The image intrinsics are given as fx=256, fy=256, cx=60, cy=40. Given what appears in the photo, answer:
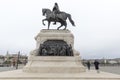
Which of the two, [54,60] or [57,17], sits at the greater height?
[57,17]

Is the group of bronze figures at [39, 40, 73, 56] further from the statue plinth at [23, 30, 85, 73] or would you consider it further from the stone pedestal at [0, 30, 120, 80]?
the stone pedestal at [0, 30, 120, 80]

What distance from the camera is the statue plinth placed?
18.2 meters

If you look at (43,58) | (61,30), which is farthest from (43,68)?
(61,30)

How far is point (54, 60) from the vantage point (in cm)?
1930

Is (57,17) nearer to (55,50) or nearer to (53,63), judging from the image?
(55,50)

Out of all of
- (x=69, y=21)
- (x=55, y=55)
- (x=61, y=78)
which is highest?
(x=69, y=21)

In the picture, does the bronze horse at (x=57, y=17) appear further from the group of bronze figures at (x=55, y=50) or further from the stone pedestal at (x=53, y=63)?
the group of bronze figures at (x=55, y=50)

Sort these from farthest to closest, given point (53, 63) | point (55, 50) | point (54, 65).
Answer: point (55, 50) < point (53, 63) < point (54, 65)

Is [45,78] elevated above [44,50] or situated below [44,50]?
below

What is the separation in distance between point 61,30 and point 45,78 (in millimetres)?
8555

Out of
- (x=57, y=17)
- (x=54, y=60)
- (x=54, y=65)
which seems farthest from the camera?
(x=57, y=17)

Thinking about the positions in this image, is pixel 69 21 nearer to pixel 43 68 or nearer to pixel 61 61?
pixel 61 61

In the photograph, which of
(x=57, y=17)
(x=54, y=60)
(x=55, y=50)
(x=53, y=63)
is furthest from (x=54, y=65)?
(x=57, y=17)

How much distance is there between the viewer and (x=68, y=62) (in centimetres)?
1912
